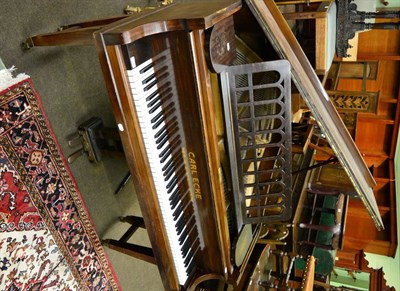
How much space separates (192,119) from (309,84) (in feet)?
2.25

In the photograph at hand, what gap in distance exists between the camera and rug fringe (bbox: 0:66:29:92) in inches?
76.5

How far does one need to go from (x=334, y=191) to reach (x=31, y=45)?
3441 mm

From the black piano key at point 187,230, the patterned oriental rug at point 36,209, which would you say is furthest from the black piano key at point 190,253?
the patterned oriental rug at point 36,209

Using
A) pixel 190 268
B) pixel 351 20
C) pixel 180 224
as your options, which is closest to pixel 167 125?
pixel 180 224

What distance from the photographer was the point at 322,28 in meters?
2.53

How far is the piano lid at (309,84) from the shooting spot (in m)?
1.81

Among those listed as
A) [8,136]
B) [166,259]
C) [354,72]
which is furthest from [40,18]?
[354,72]

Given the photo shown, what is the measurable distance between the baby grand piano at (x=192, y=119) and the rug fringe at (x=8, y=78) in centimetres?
26

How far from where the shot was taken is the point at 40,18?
Result: 6.95ft

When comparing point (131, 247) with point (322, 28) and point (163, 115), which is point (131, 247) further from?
point (322, 28)

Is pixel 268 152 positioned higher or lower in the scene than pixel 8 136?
lower

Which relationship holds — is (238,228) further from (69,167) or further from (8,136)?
(8,136)

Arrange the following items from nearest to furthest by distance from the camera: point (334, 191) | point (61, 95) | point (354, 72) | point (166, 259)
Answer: point (166, 259)
point (61, 95)
point (334, 191)
point (354, 72)

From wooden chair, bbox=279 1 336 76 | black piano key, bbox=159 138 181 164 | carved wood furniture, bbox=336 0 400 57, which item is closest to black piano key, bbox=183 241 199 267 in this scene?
black piano key, bbox=159 138 181 164
